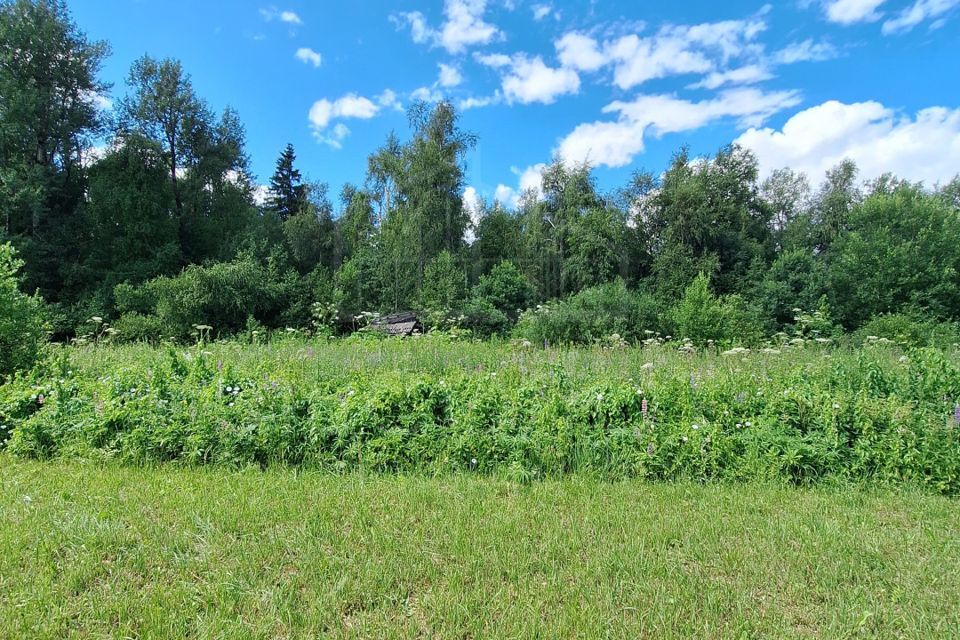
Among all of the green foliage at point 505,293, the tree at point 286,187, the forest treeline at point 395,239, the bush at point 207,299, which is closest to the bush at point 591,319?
the forest treeline at point 395,239

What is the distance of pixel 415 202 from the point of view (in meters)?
19.8

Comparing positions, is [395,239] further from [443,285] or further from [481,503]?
[481,503]

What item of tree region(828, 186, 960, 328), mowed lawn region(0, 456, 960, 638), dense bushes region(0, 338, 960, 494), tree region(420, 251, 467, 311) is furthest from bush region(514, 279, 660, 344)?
tree region(828, 186, 960, 328)

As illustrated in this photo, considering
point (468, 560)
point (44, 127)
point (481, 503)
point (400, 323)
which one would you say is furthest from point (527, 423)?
point (44, 127)

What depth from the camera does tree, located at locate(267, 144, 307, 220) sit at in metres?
35.9

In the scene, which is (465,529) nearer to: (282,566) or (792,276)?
(282,566)

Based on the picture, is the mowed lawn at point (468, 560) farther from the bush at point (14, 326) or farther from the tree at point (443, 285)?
the tree at point (443, 285)

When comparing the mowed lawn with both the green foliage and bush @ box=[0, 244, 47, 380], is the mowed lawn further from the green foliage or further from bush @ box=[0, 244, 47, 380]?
the green foliage

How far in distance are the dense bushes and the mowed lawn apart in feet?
0.97

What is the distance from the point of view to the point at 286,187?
1457 inches

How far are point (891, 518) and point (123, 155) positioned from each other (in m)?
29.8

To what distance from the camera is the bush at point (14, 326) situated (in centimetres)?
499

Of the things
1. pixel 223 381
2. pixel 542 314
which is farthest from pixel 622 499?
pixel 542 314

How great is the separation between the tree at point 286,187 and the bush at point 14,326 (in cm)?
3273
